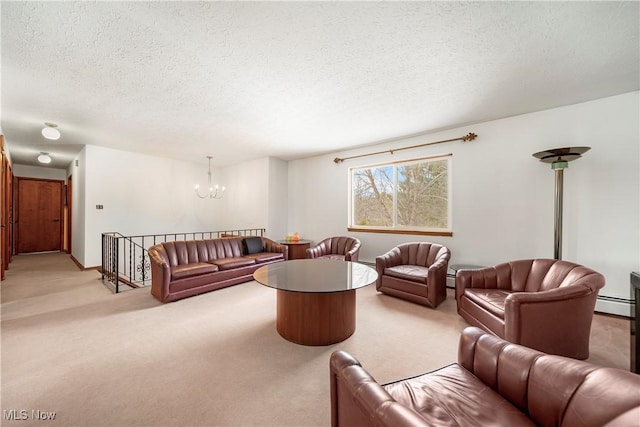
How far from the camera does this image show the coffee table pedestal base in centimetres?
232

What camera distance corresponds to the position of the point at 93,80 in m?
2.61

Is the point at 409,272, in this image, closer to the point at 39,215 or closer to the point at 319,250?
the point at 319,250

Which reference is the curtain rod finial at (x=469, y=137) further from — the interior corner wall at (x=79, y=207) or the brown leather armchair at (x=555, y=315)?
the interior corner wall at (x=79, y=207)

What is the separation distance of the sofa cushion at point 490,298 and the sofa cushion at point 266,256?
3.43 meters

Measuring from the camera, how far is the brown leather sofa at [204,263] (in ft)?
11.4

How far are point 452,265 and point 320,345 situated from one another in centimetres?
264

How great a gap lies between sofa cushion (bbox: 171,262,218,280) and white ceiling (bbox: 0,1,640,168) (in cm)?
228

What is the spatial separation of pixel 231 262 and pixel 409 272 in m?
2.95

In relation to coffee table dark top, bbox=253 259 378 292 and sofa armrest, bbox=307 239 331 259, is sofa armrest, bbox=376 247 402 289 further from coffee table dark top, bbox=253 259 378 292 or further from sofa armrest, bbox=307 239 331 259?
sofa armrest, bbox=307 239 331 259

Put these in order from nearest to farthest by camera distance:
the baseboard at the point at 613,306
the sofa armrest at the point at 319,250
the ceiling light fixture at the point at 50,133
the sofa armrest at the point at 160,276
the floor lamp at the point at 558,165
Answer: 1. the floor lamp at the point at 558,165
2. the baseboard at the point at 613,306
3. the sofa armrest at the point at 160,276
4. the ceiling light fixture at the point at 50,133
5. the sofa armrest at the point at 319,250

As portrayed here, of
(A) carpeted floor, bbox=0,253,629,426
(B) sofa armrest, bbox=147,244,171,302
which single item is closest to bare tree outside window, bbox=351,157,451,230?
(A) carpeted floor, bbox=0,253,629,426

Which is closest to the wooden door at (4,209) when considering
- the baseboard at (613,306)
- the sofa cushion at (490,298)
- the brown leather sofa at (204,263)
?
the brown leather sofa at (204,263)

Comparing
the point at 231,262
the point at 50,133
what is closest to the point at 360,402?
the point at 231,262

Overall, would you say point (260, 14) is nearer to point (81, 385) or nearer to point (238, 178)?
point (81, 385)
